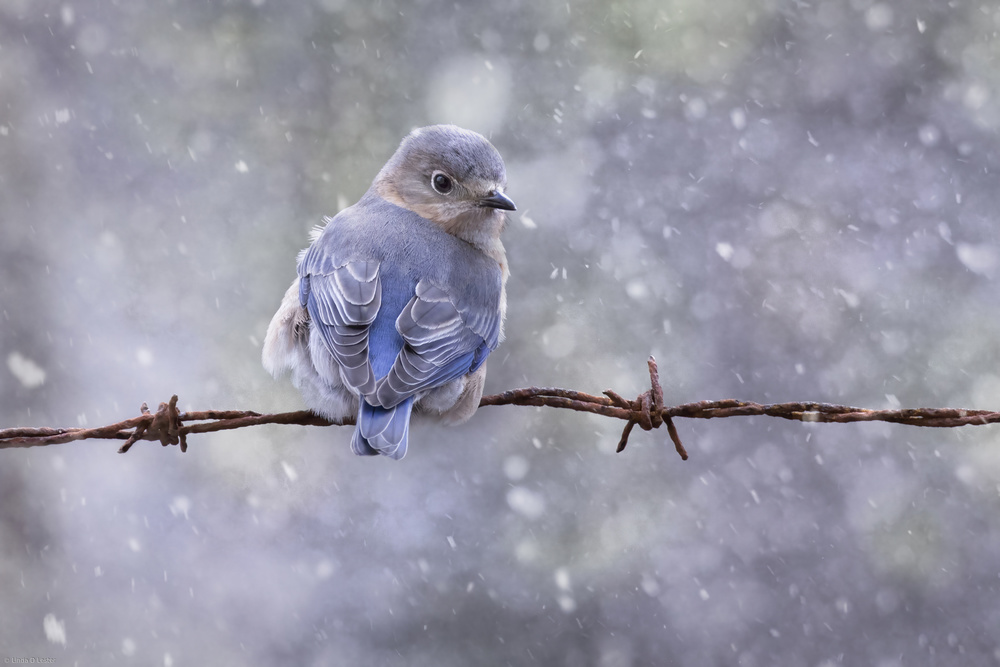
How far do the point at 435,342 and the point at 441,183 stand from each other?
805 millimetres

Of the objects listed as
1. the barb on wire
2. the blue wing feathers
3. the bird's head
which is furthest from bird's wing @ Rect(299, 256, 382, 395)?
the bird's head

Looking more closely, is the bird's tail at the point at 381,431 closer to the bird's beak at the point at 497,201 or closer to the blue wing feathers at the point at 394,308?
the blue wing feathers at the point at 394,308

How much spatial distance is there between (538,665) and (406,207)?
25.1 ft

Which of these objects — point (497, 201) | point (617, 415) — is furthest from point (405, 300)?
point (617, 415)

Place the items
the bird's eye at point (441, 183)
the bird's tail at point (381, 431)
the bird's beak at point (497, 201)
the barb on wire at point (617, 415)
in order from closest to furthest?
the barb on wire at point (617, 415) < the bird's tail at point (381, 431) < the bird's beak at point (497, 201) < the bird's eye at point (441, 183)

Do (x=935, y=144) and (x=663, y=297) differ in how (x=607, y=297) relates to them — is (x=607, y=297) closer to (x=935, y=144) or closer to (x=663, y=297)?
(x=663, y=297)

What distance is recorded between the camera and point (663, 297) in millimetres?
10719

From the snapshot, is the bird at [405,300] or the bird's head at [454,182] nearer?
the bird at [405,300]

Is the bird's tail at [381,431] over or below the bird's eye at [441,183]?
below

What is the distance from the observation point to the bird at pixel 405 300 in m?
2.94

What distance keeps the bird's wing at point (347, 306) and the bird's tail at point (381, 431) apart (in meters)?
0.06

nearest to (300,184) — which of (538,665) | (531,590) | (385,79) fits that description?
(385,79)

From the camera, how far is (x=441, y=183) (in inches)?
145

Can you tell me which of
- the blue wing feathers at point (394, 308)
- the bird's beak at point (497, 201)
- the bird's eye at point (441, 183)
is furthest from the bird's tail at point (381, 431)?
the bird's eye at point (441, 183)
